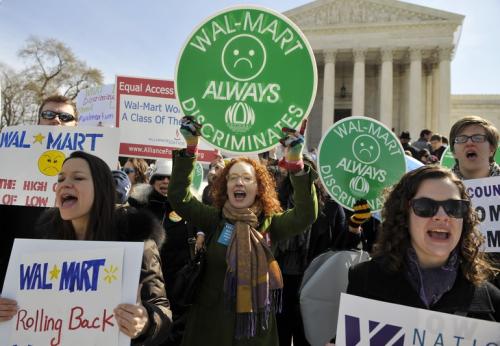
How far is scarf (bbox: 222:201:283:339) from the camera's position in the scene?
257 cm

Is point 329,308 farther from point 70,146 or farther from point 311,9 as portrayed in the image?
point 311,9

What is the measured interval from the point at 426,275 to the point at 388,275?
18 centimetres

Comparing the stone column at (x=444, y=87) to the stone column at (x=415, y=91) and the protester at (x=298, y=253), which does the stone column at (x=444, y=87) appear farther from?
the protester at (x=298, y=253)

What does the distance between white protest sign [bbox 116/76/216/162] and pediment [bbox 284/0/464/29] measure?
36.0 meters

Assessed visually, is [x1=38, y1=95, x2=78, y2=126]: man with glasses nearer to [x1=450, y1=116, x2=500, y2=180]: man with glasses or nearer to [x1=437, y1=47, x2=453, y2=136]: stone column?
[x1=450, y1=116, x2=500, y2=180]: man with glasses

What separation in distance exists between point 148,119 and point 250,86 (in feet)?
8.99

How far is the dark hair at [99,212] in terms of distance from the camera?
2160mm

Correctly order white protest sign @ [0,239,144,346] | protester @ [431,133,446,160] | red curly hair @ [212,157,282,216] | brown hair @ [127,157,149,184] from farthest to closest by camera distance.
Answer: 1. protester @ [431,133,446,160]
2. brown hair @ [127,157,149,184]
3. red curly hair @ [212,157,282,216]
4. white protest sign @ [0,239,144,346]

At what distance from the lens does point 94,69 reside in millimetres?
33219

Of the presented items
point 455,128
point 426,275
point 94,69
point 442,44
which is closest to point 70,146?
point 426,275

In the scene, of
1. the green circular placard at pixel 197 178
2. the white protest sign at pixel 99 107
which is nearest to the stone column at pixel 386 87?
the green circular placard at pixel 197 178

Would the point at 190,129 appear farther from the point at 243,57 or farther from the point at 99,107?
the point at 99,107

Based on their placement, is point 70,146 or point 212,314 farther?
point 70,146

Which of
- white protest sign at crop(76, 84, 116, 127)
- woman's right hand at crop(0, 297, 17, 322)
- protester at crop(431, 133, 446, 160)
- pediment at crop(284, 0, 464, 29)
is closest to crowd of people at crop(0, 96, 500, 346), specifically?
woman's right hand at crop(0, 297, 17, 322)
